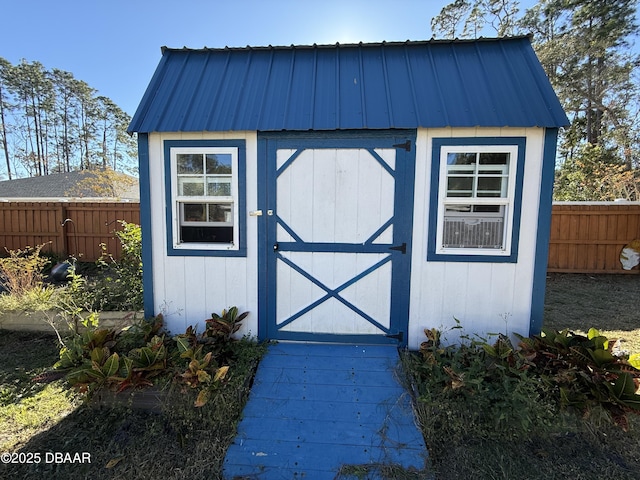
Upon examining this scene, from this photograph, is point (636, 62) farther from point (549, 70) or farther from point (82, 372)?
point (82, 372)

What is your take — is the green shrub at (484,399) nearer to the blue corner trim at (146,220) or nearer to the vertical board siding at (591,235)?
the blue corner trim at (146,220)

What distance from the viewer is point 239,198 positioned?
3314 millimetres

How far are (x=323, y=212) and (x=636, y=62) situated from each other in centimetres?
1720

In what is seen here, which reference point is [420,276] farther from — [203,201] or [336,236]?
[203,201]

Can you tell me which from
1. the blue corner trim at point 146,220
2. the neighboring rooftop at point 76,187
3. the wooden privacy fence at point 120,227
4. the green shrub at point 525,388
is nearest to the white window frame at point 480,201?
the green shrub at point 525,388

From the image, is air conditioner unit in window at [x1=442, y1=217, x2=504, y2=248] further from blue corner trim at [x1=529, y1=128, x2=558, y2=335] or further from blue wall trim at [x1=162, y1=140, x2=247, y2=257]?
blue wall trim at [x1=162, y1=140, x2=247, y2=257]

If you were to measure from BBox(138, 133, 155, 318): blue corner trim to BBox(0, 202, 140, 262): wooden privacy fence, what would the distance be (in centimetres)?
479

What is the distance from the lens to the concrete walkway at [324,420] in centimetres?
211

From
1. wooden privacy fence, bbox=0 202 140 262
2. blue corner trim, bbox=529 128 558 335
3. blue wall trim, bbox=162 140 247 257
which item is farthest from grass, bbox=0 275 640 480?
wooden privacy fence, bbox=0 202 140 262

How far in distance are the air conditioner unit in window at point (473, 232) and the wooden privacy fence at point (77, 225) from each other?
7136 mm

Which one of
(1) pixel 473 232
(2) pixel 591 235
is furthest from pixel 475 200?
(2) pixel 591 235

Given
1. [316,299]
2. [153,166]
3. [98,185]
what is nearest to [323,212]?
[316,299]

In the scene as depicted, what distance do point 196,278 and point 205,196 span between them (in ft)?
2.97

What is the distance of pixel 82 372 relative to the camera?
255 centimetres
